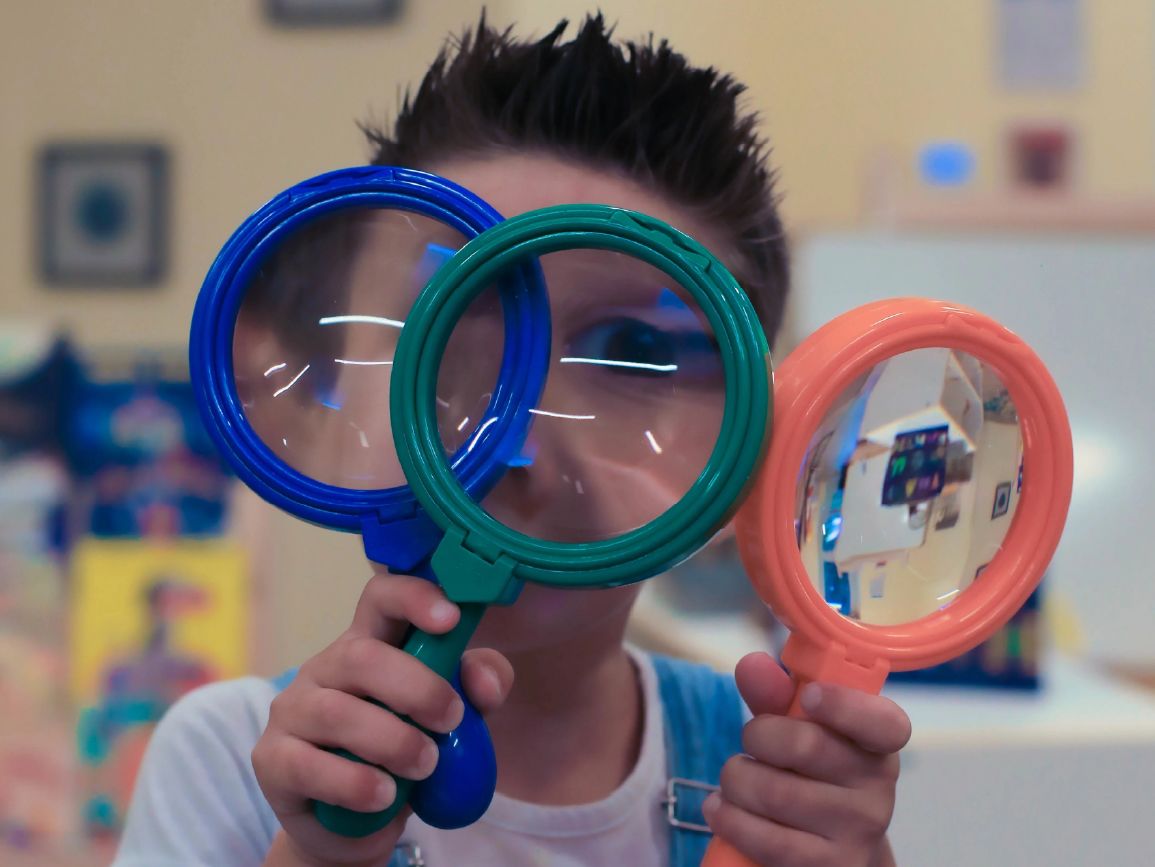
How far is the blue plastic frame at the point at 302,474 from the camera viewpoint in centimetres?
44

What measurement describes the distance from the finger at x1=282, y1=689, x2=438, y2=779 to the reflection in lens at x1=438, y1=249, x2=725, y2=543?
3.7 inches

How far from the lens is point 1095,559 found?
1.61 meters

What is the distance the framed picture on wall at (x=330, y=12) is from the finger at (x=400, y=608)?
65.8 inches

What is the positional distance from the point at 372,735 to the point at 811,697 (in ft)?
0.59

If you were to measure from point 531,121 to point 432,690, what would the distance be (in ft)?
1.19

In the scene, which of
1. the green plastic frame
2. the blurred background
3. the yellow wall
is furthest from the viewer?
the yellow wall

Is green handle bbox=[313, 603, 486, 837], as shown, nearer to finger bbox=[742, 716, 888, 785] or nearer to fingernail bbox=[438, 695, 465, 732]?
fingernail bbox=[438, 695, 465, 732]

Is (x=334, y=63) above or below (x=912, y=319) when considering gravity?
above

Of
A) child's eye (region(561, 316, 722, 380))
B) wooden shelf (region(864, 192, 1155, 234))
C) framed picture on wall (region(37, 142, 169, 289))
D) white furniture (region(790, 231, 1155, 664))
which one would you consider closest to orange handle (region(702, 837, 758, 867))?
child's eye (region(561, 316, 722, 380))

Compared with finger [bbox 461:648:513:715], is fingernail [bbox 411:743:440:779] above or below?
below

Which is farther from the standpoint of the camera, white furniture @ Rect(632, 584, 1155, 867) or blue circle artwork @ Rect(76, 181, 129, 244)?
blue circle artwork @ Rect(76, 181, 129, 244)

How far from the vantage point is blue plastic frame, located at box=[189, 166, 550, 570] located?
17.5 inches

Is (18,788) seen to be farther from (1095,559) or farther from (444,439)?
(1095,559)

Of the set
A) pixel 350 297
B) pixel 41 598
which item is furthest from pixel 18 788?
pixel 350 297
